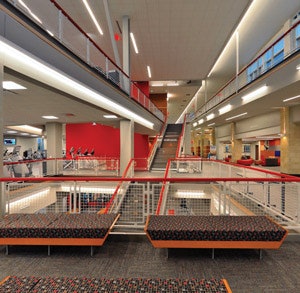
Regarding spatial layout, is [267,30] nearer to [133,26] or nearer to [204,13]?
[204,13]

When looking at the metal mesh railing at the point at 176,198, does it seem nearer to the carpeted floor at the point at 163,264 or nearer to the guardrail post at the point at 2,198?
the guardrail post at the point at 2,198

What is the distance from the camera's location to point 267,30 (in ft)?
35.2

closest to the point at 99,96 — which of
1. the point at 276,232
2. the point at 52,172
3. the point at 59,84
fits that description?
the point at 59,84

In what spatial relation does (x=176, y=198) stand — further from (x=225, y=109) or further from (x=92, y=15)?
(x=225, y=109)

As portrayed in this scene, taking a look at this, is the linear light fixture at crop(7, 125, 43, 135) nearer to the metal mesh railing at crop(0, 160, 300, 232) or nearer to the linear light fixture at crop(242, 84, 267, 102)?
the metal mesh railing at crop(0, 160, 300, 232)

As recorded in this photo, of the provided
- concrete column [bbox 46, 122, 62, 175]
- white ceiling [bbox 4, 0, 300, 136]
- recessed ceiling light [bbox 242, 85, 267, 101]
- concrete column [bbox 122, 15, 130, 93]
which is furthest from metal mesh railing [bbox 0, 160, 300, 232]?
concrete column [bbox 46, 122, 62, 175]

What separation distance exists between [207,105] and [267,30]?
7155 mm

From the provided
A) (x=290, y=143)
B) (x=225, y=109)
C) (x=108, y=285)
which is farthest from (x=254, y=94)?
(x=108, y=285)

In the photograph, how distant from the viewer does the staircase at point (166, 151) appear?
38.6 feet

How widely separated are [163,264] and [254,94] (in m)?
7.67

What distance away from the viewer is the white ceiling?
7.63 metres

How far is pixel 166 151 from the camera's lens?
13047 millimetres

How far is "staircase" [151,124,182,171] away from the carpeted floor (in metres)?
8.33

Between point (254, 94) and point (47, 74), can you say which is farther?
point (254, 94)
